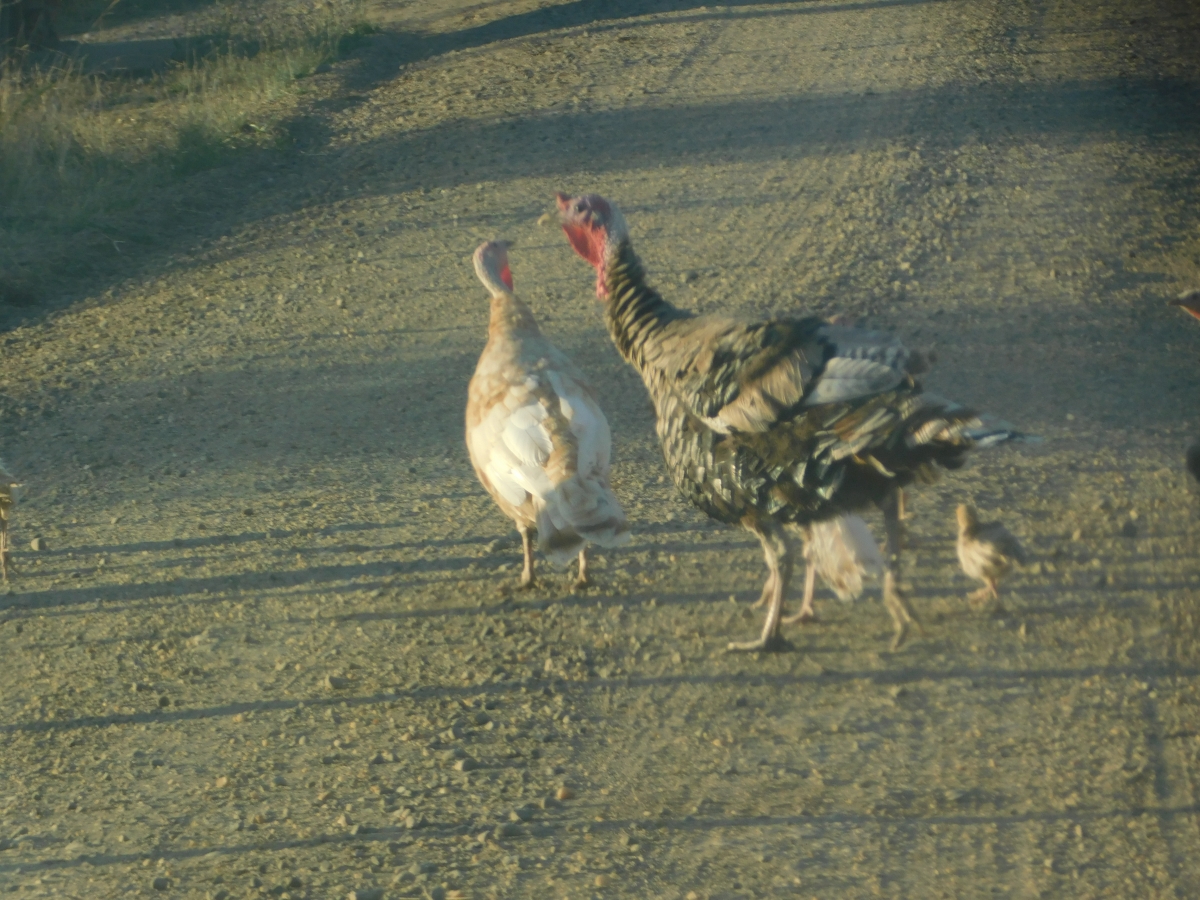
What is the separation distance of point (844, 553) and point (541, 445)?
1099mm

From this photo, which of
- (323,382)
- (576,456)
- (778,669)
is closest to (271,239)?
(323,382)

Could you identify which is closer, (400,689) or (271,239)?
(400,689)

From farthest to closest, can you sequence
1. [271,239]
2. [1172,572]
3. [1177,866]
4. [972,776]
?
[271,239] < [1172,572] < [972,776] < [1177,866]

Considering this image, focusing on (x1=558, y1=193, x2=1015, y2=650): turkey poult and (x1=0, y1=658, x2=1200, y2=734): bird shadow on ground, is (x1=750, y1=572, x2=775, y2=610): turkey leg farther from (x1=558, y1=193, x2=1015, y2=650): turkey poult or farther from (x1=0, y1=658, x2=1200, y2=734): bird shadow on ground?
(x1=0, y1=658, x2=1200, y2=734): bird shadow on ground

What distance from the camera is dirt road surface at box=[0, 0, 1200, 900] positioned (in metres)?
3.53

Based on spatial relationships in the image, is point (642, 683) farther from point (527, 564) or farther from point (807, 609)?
point (527, 564)

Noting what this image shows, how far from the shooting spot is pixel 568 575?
4.99 metres

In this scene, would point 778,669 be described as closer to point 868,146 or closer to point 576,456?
point 576,456

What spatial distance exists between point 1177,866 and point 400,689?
2377mm

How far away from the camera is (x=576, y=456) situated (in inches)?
173

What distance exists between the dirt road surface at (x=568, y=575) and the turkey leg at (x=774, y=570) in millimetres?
71

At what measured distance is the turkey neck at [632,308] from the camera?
4.71m

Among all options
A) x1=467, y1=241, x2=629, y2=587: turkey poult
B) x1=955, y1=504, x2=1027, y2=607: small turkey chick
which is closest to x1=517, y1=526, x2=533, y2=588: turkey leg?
x1=467, y1=241, x2=629, y2=587: turkey poult

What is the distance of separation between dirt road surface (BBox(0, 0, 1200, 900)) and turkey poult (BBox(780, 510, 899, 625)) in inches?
10.1
